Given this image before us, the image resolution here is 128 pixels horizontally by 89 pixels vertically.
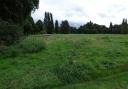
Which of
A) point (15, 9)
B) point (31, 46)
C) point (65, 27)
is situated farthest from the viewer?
point (65, 27)

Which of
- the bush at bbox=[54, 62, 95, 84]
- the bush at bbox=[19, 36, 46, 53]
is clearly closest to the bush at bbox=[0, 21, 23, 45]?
the bush at bbox=[19, 36, 46, 53]

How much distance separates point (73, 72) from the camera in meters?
13.3

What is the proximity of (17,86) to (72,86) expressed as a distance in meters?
2.38

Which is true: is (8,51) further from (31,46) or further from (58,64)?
(58,64)

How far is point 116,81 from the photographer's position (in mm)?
12805

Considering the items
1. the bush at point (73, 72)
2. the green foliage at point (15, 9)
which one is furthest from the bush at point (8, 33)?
the bush at point (73, 72)

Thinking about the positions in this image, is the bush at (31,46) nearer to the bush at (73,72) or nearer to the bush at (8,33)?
the bush at (8,33)

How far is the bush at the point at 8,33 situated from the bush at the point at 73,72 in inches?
204

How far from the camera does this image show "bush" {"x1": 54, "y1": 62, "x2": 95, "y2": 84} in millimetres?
12680

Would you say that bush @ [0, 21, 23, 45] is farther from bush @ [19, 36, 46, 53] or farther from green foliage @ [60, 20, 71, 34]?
green foliage @ [60, 20, 71, 34]

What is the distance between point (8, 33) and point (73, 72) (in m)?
A: 6.30

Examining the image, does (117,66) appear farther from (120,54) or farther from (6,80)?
(6,80)

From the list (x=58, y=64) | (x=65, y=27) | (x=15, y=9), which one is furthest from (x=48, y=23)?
(x=58, y=64)

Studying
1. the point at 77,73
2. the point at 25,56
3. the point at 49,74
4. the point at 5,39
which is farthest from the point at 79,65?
the point at 5,39
